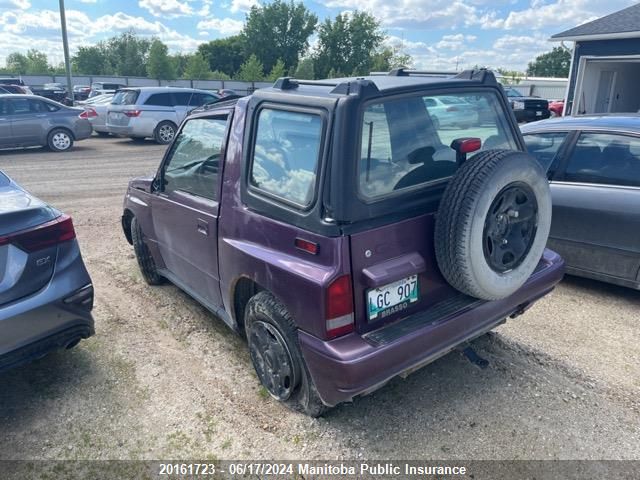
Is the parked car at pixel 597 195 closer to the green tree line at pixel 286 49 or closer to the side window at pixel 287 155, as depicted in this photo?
the side window at pixel 287 155

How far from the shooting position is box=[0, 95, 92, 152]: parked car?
1255 centimetres

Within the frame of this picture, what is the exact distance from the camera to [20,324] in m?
2.76

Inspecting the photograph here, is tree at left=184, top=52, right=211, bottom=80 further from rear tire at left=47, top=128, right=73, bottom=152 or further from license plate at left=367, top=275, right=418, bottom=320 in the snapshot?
license plate at left=367, top=275, right=418, bottom=320

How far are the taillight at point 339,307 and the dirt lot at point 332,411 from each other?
0.74m

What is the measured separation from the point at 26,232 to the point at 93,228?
4149 mm

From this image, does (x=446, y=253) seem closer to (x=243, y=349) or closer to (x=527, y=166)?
(x=527, y=166)

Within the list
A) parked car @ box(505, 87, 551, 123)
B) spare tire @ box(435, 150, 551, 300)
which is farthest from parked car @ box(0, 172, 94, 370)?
parked car @ box(505, 87, 551, 123)

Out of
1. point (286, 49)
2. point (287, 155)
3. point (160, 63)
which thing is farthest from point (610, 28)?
point (286, 49)

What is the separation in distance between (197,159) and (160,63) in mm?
53143

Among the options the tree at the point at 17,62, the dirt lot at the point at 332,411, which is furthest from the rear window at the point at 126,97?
the tree at the point at 17,62

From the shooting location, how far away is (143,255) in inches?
183

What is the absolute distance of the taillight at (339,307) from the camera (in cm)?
234

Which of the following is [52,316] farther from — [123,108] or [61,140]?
[123,108]

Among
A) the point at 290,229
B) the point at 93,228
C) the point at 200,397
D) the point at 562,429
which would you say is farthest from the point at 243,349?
the point at 93,228
